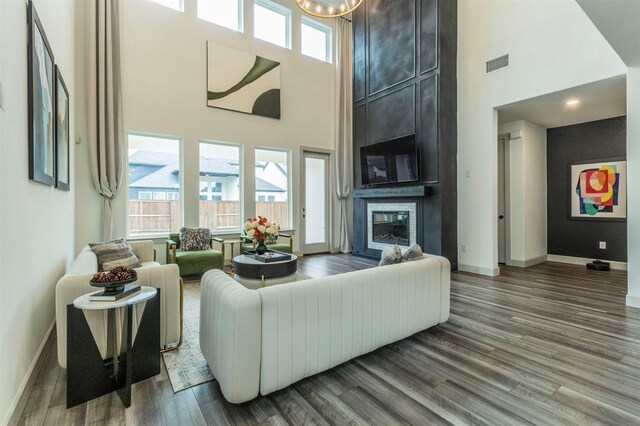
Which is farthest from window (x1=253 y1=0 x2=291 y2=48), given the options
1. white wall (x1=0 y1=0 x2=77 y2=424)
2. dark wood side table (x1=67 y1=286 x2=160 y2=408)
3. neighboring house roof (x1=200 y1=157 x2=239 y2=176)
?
dark wood side table (x1=67 y1=286 x2=160 y2=408)

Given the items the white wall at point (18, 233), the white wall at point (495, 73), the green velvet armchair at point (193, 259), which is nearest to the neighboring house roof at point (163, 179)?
the green velvet armchair at point (193, 259)

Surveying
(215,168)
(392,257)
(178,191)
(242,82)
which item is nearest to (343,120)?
(242,82)

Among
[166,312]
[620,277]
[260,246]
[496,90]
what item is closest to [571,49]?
[496,90]

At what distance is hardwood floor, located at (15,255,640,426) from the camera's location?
1.70 meters

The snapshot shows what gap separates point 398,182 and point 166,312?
4.63 m

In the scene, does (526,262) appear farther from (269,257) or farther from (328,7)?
(328,7)

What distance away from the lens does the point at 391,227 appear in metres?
6.16

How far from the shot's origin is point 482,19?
5098 mm

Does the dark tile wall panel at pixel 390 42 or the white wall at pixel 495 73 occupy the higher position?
the dark tile wall panel at pixel 390 42

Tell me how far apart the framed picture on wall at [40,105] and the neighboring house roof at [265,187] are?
149 inches

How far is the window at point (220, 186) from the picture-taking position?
5.77 m

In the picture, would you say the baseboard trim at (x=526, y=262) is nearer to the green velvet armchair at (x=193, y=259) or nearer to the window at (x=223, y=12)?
the green velvet armchair at (x=193, y=259)

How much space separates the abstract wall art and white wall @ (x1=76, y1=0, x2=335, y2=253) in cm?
13

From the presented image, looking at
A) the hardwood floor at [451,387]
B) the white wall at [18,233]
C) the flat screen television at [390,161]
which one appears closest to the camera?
the white wall at [18,233]
